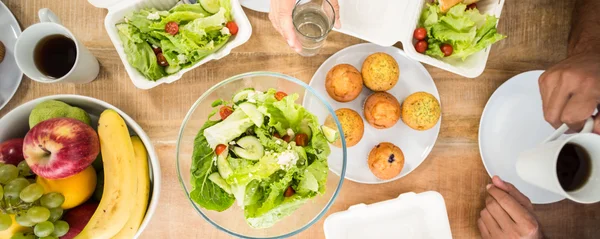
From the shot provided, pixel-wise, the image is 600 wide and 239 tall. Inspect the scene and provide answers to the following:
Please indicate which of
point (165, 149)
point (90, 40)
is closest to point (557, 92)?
point (165, 149)

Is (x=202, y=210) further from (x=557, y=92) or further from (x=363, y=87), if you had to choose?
(x=557, y=92)

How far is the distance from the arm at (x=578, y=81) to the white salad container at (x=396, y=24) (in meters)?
0.15

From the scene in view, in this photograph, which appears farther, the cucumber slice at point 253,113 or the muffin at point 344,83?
the muffin at point 344,83

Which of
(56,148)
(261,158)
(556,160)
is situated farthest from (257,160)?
(556,160)

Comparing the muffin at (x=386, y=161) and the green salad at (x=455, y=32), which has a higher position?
the green salad at (x=455, y=32)

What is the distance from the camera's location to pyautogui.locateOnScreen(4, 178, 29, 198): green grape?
2.47 ft

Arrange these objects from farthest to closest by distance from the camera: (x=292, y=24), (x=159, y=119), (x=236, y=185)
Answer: (x=159, y=119)
(x=292, y=24)
(x=236, y=185)

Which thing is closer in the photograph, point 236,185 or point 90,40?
point 236,185

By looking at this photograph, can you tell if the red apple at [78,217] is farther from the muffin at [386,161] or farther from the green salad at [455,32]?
the green salad at [455,32]

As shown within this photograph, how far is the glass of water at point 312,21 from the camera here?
1007 mm

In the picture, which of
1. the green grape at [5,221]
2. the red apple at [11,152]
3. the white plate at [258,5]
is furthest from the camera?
the white plate at [258,5]

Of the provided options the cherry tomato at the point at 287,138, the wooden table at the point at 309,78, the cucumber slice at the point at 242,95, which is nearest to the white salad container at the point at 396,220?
the wooden table at the point at 309,78

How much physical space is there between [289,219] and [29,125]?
1.81 ft

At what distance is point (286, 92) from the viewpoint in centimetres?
98
